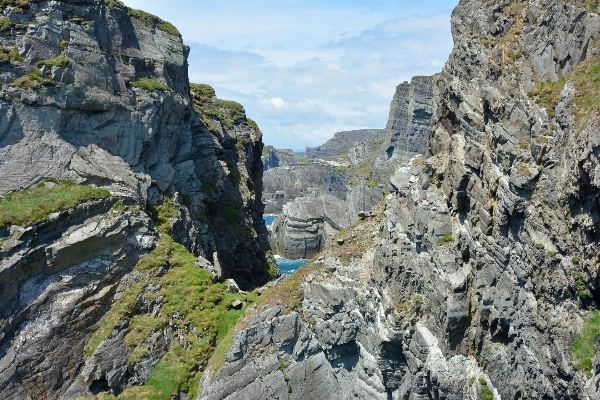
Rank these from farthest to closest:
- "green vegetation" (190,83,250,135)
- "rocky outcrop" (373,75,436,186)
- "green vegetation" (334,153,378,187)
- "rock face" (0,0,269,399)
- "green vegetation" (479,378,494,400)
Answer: "green vegetation" (334,153,378,187)
"rocky outcrop" (373,75,436,186)
"green vegetation" (190,83,250,135)
"rock face" (0,0,269,399)
"green vegetation" (479,378,494,400)

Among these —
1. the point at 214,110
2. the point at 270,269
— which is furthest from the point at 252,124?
the point at 270,269

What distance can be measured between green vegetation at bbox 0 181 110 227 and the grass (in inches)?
219

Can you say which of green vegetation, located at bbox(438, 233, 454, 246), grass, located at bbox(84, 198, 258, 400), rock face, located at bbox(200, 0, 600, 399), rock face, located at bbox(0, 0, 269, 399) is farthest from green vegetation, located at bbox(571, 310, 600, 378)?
rock face, located at bbox(0, 0, 269, 399)

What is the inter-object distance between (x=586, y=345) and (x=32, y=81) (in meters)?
33.3

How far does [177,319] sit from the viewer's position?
27.0 metres

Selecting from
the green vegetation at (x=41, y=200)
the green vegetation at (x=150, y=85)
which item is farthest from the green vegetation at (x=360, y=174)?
the green vegetation at (x=41, y=200)

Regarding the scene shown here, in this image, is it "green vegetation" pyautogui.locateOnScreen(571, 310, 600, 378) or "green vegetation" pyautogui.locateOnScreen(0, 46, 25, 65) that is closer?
"green vegetation" pyautogui.locateOnScreen(571, 310, 600, 378)

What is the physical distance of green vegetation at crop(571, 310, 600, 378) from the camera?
1400cm

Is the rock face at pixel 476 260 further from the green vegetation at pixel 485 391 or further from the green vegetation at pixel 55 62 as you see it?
the green vegetation at pixel 55 62

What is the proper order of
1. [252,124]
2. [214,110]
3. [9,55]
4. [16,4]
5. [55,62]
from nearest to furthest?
[9,55]
[55,62]
[16,4]
[214,110]
[252,124]

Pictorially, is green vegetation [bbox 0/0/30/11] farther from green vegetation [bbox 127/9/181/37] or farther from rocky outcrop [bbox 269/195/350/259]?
rocky outcrop [bbox 269/195/350/259]

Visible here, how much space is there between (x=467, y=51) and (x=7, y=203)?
26655 millimetres

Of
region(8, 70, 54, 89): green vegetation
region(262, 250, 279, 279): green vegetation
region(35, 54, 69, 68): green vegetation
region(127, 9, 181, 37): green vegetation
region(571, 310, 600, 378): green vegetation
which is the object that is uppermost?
region(127, 9, 181, 37): green vegetation

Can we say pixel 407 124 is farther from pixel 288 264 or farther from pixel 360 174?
pixel 288 264
